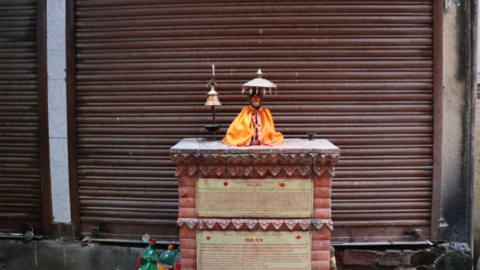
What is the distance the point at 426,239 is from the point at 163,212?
451cm

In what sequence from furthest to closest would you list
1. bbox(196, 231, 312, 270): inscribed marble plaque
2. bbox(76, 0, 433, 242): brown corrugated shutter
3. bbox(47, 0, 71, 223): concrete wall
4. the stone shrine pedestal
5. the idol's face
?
bbox(47, 0, 71, 223): concrete wall < bbox(76, 0, 433, 242): brown corrugated shutter < the idol's face < bbox(196, 231, 312, 270): inscribed marble plaque < the stone shrine pedestal

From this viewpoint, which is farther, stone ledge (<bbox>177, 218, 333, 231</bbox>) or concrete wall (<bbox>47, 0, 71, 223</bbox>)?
concrete wall (<bbox>47, 0, 71, 223</bbox>)

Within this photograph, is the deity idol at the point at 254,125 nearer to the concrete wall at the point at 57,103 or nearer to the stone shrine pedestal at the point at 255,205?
the stone shrine pedestal at the point at 255,205

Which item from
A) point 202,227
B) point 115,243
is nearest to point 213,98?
point 202,227

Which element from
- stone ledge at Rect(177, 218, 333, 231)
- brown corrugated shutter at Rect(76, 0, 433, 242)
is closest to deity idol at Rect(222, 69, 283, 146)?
brown corrugated shutter at Rect(76, 0, 433, 242)

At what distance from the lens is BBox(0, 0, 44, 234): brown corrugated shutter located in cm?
477

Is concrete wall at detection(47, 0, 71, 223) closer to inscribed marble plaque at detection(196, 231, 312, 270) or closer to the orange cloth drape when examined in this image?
inscribed marble plaque at detection(196, 231, 312, 270)

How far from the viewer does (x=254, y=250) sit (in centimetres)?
355

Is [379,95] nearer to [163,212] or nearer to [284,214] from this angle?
[284,214]

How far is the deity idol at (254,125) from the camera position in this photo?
11.6 feet

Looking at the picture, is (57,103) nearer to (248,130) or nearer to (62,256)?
(62,256)

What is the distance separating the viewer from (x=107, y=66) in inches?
183

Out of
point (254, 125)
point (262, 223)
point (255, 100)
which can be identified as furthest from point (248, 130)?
point (262, 223)

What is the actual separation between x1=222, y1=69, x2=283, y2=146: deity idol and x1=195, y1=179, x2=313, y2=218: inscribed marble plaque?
1.72 feet
